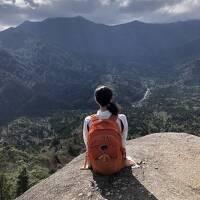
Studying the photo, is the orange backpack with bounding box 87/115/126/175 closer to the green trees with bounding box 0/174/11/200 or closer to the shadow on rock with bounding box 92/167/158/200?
the shadow on rock with bounding box 92/167/158/200

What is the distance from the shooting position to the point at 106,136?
60.0ft

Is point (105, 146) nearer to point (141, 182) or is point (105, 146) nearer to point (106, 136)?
point (106, 136)

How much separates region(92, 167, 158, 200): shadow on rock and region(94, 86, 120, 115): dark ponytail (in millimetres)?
2698

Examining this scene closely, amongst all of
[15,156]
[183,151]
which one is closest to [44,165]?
[15,156]

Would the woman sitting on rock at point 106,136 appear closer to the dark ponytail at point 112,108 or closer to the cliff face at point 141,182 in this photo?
the dark ponytail at point 112,108

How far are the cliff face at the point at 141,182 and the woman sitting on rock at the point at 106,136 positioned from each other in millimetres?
665

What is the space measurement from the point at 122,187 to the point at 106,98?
11.9ft

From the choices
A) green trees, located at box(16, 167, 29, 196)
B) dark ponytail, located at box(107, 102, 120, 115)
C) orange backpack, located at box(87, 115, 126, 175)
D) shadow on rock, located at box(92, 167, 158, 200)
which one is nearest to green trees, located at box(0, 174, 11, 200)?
green trees, located at box(16, 167, 29, 196)

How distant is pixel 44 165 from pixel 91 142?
129 metres

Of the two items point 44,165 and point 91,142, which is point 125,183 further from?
point 44,165

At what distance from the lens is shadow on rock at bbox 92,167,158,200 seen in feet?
57.0

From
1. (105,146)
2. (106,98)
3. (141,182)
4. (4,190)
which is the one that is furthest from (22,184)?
(105,146)

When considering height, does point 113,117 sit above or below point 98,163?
above

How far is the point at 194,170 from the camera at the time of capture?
21.8 metres
